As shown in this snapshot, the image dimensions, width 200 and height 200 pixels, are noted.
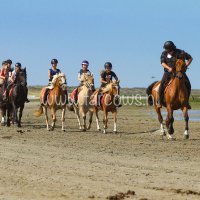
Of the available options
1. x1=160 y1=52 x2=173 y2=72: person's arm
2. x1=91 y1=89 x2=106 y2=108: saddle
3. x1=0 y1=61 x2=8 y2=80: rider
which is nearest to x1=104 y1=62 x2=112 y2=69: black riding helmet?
x1=91 y1=89 x2=106 y2=108: saddle

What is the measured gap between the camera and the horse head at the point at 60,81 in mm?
26672

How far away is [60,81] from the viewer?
26797mm

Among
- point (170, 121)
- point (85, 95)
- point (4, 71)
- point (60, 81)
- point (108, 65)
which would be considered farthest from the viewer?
point (4, 71)

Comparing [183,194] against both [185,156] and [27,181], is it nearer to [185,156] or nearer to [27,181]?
[27,181]

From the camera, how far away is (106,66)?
25609mm

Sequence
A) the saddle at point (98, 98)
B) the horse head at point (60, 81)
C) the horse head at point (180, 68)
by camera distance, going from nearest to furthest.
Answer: the horse head at point (180, 68) < the saddle at point (98, 98) < the horse head at point (60, 81)

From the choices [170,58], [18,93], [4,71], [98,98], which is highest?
[170,58]

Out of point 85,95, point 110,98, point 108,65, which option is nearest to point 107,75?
point 108,65

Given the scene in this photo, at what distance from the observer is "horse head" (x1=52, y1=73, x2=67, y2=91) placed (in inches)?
1050

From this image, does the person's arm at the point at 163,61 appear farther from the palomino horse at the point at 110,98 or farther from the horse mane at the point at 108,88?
the horse mane at the point at 108,88

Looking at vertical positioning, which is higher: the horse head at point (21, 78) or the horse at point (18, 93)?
the horse head at point (21, 78)

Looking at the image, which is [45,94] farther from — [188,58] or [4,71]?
[188,58]

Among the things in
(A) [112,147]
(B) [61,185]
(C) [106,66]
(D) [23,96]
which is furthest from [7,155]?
(D) [23,96]

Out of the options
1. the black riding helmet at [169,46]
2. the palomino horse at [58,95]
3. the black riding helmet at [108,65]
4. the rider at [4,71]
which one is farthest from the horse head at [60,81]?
the black riding helmet at [169,46]
